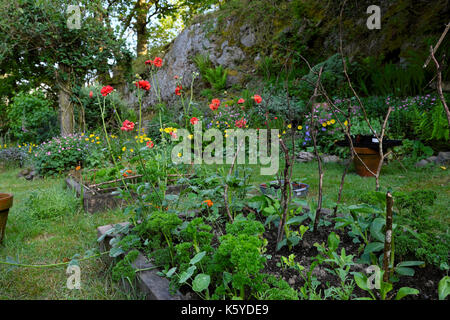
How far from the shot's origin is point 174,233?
1.60m

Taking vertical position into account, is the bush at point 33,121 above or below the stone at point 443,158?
above

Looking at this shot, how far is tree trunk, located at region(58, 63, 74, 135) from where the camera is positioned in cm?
609

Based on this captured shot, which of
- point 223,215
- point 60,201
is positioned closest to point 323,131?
point 223,215

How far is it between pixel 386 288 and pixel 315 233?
2.02 feet

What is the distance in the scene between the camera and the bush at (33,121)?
717 cm

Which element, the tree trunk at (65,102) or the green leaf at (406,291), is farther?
the tree trunk at (65,102)

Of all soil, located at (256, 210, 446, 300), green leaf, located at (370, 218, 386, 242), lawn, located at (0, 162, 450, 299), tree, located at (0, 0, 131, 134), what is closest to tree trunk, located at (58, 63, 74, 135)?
tree, located at (0, 0, 131, 134)

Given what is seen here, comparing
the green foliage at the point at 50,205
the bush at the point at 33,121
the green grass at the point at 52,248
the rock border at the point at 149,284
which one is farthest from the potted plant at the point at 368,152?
the bush at the point at 33,121

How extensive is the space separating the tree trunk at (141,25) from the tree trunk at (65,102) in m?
7.65

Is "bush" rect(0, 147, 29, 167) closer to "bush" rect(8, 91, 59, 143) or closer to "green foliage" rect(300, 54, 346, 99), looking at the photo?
"bush" rect(8, 91, 59, 143)

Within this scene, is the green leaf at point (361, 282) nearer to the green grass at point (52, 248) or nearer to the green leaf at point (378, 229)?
the green leaf at point (378, 229)

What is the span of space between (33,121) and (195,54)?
553cm

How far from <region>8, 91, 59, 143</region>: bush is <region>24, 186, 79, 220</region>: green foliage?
15.4ft

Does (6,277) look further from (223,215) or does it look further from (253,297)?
(253,297)
